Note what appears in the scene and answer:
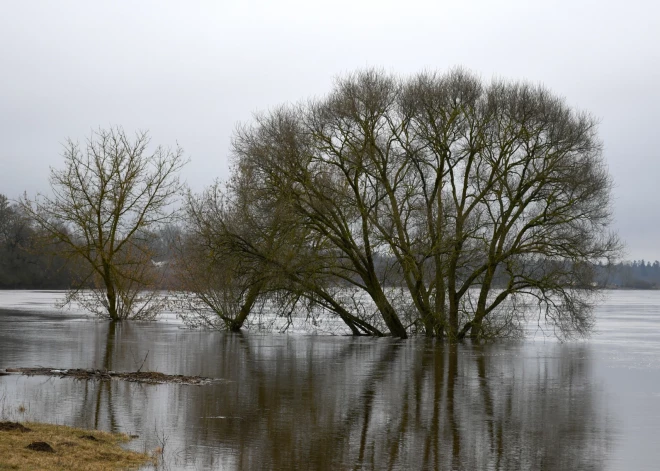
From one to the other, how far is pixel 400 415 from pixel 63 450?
5.85 metres

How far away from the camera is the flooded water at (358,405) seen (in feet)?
35.7

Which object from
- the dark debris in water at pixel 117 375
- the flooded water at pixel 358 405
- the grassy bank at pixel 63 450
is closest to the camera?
the grassy bank at pixel 63 450

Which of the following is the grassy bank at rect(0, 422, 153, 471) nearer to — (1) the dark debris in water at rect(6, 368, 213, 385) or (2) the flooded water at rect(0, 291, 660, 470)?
(2) the flooded water at rect(0, 291, 660, 470)

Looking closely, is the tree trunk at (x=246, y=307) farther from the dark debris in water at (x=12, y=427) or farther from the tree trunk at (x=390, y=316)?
the dark debris in water at (x=12, y=427)

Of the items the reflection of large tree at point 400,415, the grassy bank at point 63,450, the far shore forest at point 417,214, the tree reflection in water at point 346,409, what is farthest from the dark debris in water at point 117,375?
the far shore forest at point 417,214

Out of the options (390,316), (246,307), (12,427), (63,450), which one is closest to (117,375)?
(12,427)

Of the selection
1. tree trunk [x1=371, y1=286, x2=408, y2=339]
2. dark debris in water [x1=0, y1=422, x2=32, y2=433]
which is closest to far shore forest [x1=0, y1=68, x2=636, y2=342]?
tree trunk [x1=371, y1=286, x2=408, y2=339]

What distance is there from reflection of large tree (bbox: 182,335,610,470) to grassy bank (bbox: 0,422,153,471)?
1150 millimetres

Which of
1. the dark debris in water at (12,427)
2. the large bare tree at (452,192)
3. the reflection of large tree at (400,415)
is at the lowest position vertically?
the reflection of large tree at (400,415)

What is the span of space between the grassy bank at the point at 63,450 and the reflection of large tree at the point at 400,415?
1.15 metres

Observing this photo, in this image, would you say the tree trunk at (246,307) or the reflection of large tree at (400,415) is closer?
the reflection of large tree at (400,415)

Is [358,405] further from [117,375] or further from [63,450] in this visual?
[63,450]

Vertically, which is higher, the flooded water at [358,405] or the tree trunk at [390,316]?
the tree trunk at [390,316]

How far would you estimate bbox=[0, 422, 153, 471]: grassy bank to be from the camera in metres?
9.27
